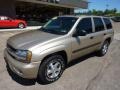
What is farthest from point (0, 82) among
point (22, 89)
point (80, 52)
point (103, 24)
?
point (103, 24)

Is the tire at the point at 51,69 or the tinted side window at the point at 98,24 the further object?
the tinted side window at the point at 98,24

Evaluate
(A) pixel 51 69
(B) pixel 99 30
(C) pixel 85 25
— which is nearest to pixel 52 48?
(A) pixel 51 69

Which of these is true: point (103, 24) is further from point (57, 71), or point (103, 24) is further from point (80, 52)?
point (57, 71)

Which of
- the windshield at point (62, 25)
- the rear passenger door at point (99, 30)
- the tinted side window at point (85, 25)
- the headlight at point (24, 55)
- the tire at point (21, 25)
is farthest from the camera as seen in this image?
the tire at point (21, 25)

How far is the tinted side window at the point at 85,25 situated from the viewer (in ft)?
17.0

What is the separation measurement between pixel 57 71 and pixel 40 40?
103 centimetres

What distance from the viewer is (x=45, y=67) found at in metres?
4.11

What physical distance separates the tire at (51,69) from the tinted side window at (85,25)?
1.31m

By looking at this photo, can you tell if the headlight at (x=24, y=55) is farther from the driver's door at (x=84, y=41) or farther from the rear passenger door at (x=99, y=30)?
the rear passenger door at (x=99, y=30)

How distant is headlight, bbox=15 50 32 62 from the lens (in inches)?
148

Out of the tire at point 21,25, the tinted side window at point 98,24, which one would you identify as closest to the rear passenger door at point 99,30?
the tinted side window at point 98,24

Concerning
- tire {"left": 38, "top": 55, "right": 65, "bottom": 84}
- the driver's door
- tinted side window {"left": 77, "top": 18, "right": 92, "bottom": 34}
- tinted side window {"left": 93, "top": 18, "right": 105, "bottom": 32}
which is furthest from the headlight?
tinted side window {"left": 93, "top": 18, "right": 105, "bottom": 32}

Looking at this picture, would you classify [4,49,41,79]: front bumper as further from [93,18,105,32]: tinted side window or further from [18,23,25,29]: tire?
[18,23,25,29]: tire

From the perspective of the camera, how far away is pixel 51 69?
436cm
